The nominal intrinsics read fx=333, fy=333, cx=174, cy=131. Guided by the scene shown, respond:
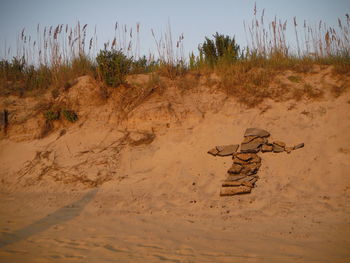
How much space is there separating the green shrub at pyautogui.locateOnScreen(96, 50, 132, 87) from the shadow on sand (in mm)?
3116

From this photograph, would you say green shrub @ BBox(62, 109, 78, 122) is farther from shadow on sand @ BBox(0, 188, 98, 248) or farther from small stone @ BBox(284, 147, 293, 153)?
small stone @ BBox(284, 147, 293, 153)

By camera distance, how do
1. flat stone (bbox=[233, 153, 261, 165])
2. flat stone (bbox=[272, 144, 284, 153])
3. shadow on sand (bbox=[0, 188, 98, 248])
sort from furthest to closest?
1. flat stone (bbox=[272, 144, 284, 153])
2. flat stone (bbox=[233, 153, 261, 165])
3. shadow on sand (bbox=[0, 188, 98, 248])

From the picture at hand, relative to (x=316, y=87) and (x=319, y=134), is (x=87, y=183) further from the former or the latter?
(x=316, y=87)

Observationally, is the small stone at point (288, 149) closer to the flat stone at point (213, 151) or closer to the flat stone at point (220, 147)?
the flat stone at point (220, 147)

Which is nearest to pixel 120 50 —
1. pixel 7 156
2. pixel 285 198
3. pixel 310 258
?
pixel 7 156

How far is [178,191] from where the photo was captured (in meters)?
5.77

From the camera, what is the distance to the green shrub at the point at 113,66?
8.25 m

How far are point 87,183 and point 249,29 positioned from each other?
216 inches

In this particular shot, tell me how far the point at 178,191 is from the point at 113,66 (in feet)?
13.2

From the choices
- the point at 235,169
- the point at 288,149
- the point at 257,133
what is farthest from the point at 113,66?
the point at 288,149

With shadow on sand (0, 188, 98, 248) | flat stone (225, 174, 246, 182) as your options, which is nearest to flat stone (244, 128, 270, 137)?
flat stone (225, 174, 246, 182)

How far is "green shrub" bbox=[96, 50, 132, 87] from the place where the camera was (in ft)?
27.1

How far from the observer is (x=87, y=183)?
21.2 feet

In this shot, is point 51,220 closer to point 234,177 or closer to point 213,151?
point 234,177
